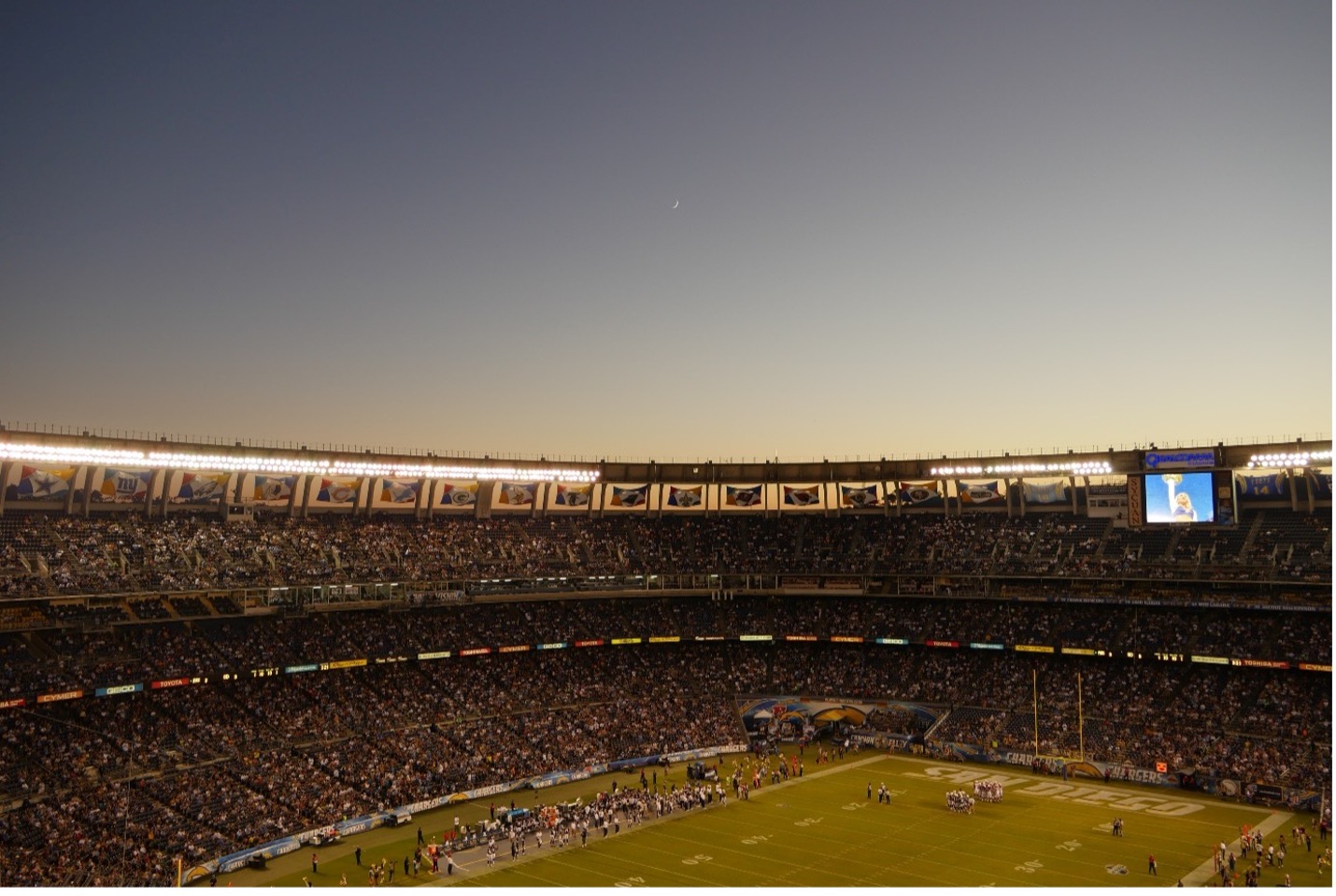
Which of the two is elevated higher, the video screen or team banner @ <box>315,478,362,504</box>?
the video screen

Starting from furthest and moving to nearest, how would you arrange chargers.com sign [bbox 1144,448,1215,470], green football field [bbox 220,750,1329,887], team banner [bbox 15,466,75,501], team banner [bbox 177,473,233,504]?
chargers.com sign [bbox 1144,448,1215,470] → team banner [bbox 177,473,233,504] → team banner [bbox 15,466,75,501] → green football field [bbox 220,750,1329,887]

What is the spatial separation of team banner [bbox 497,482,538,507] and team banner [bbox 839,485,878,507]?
64.8 feet

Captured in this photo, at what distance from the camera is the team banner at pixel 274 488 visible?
176 ft

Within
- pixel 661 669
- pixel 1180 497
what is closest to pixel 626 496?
pixel 661 669

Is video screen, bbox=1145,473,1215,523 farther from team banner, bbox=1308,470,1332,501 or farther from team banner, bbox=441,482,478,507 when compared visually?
team banner, bbox=441,482,478,507

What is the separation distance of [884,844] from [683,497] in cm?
3285

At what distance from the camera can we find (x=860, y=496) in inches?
2554

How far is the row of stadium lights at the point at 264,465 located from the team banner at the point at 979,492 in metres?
22.7

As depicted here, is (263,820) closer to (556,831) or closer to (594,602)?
(556,831)

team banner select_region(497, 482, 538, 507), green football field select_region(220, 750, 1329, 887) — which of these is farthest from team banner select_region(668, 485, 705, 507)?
green football field select_region(220, 750, 1329, 887)

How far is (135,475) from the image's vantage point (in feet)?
162

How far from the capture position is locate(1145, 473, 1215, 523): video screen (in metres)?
51.3

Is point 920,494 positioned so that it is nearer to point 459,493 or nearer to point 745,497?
point 745,497

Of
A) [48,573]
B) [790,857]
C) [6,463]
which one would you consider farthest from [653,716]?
[6,463]
